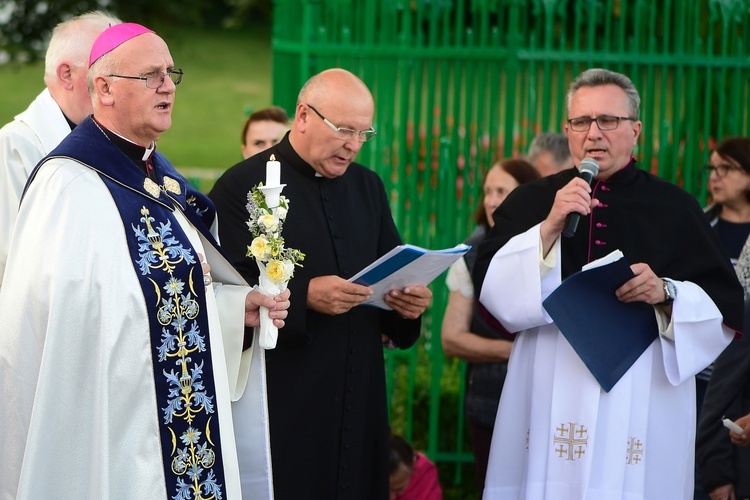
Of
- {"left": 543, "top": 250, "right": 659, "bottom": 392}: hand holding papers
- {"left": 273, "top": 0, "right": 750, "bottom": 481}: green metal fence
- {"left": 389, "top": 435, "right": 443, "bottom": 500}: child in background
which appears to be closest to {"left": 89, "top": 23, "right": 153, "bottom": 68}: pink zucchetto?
{"left": 543, "top": 250, "right": 659, "bottom": 392}: hand holding papers

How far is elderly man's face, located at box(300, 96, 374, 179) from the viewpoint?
4609 mm

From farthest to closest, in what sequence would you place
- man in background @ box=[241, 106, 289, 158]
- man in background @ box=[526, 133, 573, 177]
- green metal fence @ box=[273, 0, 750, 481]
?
green metal fence @ box=[273, 0, 750, 481], man in background @ box=[241, 106, 289, 158], man in background @ box=[526, 133, 573, 177]

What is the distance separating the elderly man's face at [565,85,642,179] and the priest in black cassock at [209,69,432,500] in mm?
818

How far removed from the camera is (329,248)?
4.80m

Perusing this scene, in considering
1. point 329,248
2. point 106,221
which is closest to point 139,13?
point 329,248

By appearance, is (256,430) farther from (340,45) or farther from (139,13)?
(139,13)

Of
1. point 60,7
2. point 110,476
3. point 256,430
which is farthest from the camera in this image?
point 60,7

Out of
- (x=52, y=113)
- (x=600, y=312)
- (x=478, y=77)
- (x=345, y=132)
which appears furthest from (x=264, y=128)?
(x=600, y=312)

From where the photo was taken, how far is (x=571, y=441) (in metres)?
4.39

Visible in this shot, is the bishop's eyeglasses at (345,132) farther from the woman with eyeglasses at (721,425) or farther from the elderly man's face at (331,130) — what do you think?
the woman with eyeglasses at (721,425)

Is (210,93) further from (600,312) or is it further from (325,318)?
(600,312)

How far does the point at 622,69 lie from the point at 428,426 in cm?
257

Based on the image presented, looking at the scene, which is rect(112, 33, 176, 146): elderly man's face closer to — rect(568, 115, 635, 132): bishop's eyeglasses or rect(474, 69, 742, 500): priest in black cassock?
rect(474, 69, 742, 500): priest in black cassock

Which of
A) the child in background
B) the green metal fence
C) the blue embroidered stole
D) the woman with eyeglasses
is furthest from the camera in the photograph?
the green metal fence
